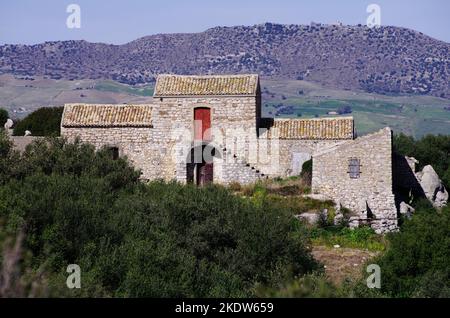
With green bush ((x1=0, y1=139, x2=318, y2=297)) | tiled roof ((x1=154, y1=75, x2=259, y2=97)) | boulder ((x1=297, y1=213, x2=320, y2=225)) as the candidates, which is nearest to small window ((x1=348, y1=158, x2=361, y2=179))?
boulder ((x1=297, y1=213, x2=320, y2=225))

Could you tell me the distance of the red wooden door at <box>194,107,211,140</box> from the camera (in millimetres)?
37438

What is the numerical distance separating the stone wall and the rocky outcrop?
4.11 meters

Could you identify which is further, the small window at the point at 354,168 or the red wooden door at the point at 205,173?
the red wooden door at the point at 205,173

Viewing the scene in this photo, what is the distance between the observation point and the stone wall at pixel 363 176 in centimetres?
3328

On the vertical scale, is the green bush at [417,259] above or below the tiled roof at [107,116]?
below

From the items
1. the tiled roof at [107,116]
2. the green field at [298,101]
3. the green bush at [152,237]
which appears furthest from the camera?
the green field at [298,101]

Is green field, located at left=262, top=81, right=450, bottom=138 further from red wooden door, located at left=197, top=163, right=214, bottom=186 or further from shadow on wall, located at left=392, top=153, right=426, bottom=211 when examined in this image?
red wooden door, located at left=197, top=163, right=214, bottom=186

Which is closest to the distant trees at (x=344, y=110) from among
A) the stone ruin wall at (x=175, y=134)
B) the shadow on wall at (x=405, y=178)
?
the shadow on wall at (x=405, y=178)

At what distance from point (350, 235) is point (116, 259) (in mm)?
12978

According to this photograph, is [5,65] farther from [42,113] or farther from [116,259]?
[116,259]

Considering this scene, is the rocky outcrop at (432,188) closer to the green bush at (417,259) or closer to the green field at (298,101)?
the green bush at (417,259)

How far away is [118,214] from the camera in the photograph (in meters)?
24.7

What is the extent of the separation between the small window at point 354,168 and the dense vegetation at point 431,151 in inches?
381

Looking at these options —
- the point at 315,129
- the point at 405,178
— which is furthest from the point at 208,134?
the point at 405,178
